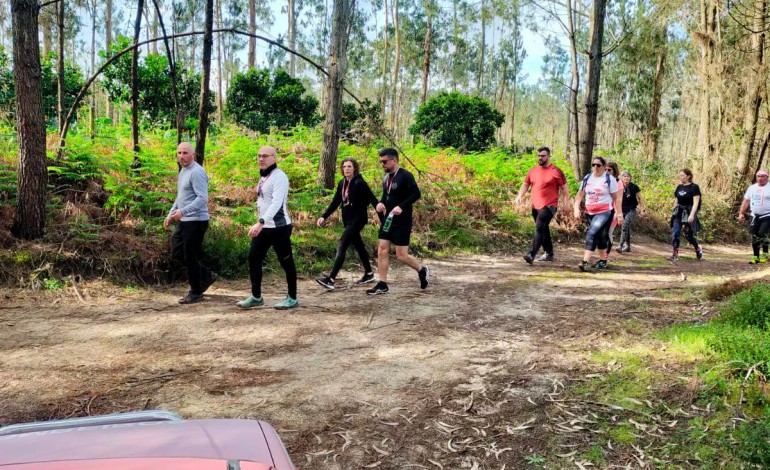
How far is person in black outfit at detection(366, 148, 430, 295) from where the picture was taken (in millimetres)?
7156

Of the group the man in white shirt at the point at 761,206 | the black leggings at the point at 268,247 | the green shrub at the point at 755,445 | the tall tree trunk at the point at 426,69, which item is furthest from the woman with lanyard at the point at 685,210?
the tall tree trunk at the point at 426,69

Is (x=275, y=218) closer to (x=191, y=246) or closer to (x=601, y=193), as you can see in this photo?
(x=191, y=246)

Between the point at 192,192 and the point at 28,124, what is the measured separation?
2318mm

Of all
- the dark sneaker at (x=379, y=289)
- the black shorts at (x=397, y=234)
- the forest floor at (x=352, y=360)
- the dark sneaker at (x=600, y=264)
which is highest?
the black shorts at (x=397, y=234)

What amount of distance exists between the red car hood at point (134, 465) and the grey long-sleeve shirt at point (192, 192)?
17.5ft

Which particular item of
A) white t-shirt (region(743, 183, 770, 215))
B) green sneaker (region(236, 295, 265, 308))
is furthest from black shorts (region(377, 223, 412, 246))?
white t-shirt (region(743, 183, 770, 215))

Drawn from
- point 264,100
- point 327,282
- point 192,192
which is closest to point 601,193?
point 327,282

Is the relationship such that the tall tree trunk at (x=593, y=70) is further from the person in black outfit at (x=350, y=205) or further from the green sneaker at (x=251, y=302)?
the green sneaker at (x=251, y=302)

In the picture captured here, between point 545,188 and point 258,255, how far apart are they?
17.3 ft

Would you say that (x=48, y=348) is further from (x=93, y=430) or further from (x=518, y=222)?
(x=518, y=222)

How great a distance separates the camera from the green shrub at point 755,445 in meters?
2.84

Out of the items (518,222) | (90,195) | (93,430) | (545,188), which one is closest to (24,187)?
(90,195)

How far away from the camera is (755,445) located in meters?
2.90

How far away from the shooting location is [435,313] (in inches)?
252
